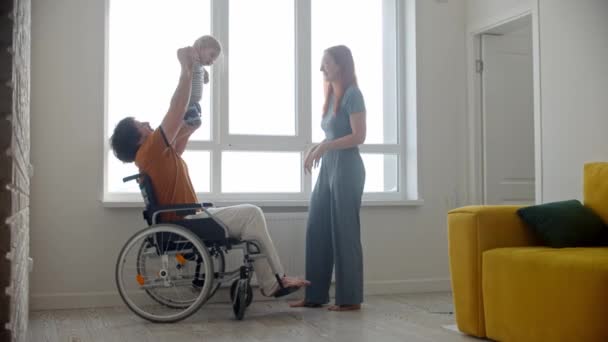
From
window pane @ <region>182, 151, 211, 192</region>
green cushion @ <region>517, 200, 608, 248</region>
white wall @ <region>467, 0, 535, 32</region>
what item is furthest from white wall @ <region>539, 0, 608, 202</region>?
window pane @ <region>182, 151, 211, 192</region>

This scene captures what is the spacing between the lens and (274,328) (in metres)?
3.26

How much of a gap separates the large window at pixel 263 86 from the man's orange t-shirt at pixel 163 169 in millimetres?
712

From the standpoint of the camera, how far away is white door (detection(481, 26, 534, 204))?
4789 mm

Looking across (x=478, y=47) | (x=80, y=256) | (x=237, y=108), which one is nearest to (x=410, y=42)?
(x=478, y=47)

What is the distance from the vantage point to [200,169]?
437 centimetres

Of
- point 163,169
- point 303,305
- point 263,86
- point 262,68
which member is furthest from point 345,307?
point 262,68

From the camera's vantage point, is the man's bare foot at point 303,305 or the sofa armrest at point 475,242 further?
the man's bare foot at point 303,305

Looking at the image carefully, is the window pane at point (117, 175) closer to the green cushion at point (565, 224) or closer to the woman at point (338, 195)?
the woman at point (338, 195)

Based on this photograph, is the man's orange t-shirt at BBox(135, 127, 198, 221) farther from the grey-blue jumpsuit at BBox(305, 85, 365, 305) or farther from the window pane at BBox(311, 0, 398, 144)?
the window pane at BBox(311, 0, 398, 144)

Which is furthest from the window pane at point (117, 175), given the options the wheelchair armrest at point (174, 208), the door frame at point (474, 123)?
the door frame at point (474, 123)

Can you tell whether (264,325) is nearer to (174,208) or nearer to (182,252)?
(182,252)

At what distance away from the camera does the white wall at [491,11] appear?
Result: 435cm

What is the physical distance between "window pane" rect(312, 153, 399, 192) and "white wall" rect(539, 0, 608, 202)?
3.59 ft

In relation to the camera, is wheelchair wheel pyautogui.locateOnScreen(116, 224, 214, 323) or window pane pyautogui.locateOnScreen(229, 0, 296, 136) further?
window pane pyautogui.locateOnScreen(229, 0, 296, 136)
